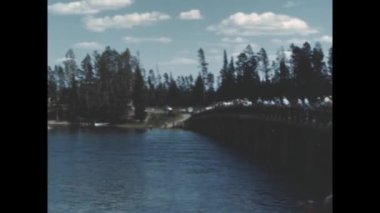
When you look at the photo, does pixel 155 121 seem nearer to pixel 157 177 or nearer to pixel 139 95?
pixel 139 95

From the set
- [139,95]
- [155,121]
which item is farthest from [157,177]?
[139,95]

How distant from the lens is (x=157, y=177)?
4891 millimetres

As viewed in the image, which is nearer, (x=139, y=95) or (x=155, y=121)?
(x=139, y=95)

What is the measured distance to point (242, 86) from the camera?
159 inches

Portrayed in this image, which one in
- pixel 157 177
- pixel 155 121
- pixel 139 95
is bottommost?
pixel 157 177

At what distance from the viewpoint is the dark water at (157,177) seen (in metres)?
4.43

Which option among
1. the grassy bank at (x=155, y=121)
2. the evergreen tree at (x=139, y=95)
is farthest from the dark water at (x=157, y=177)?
the evergreen tree at (x=139, y=95)

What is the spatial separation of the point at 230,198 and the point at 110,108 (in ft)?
5.98

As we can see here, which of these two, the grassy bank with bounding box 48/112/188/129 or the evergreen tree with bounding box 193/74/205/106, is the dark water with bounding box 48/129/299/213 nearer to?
the grassy bank with bounding box 48/112/188/129

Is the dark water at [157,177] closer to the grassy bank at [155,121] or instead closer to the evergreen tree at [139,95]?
the grassy bank at [155,121]

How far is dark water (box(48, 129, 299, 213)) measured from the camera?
443 centimetres

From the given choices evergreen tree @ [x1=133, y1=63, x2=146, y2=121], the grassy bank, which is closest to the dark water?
the grassy bank

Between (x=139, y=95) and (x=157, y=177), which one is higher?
(x=139, y=95)
